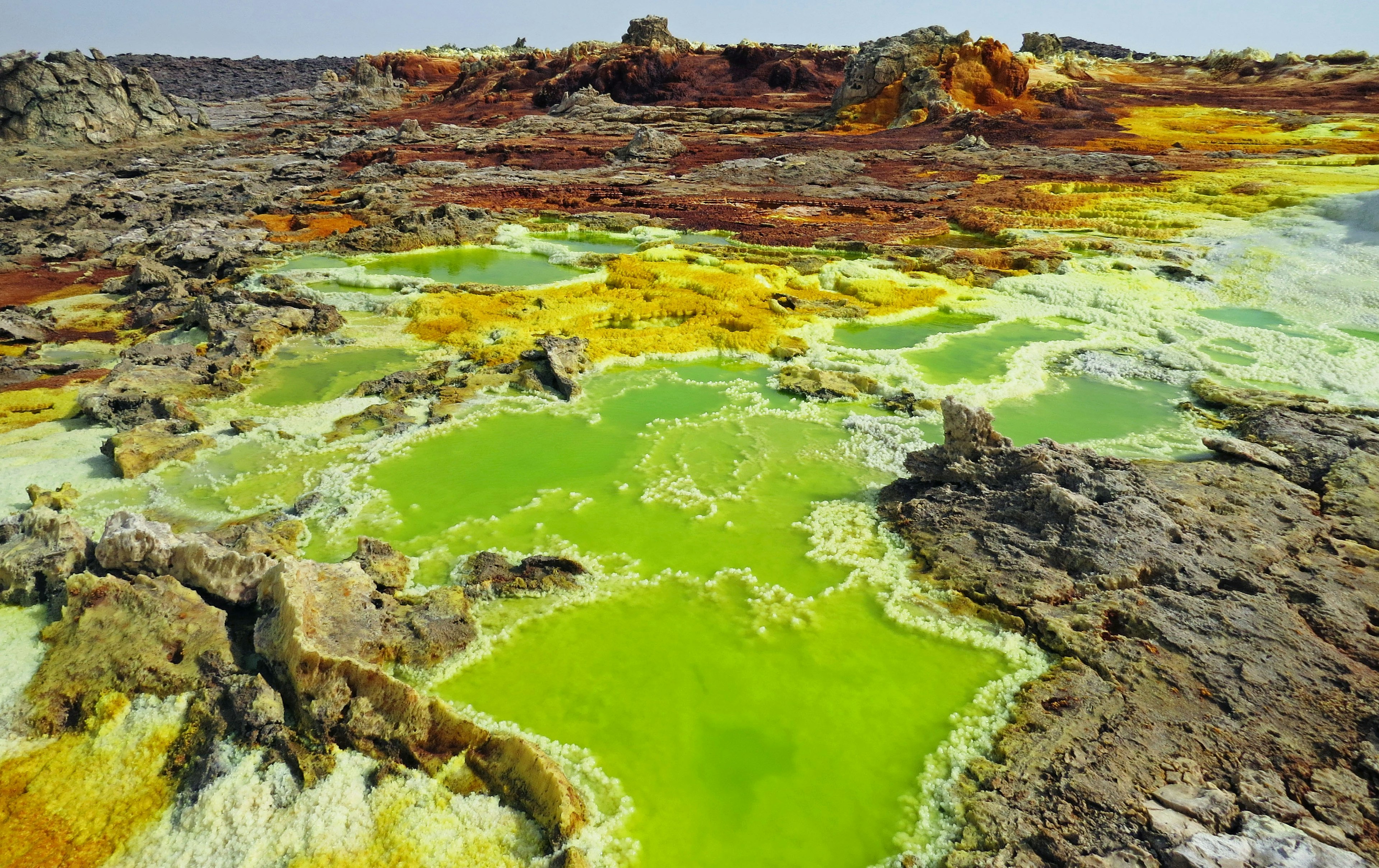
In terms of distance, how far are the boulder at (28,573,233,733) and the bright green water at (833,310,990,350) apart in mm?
11237

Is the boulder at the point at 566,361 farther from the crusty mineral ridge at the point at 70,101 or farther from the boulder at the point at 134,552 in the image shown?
the crusty mineral ridge at the point at 70,101

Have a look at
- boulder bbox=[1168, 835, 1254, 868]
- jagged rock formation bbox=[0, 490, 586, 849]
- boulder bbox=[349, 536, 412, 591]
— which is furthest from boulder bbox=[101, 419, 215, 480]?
boulder bbox=[1168, 835, 1254, 868]

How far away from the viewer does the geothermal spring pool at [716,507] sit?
4.89 m

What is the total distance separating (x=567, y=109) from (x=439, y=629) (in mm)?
60174

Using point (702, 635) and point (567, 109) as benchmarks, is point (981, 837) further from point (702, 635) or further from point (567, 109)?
point (567, 109)

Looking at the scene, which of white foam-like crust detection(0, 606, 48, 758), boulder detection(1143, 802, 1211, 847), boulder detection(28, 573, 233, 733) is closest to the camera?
boulder detection(1143, 802, 1211, 847)

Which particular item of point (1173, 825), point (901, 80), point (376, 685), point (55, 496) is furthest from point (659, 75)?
point (1173, 825)

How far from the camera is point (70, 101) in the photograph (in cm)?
4244

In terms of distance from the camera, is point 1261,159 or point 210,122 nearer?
point 1261,159

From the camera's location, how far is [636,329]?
583 inches

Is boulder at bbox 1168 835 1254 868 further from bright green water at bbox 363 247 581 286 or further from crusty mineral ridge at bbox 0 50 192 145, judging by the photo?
crusty mineral ridge at bbox 0 50 192 145

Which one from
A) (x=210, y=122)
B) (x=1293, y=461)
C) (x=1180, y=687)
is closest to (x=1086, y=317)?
(x=1293, y=461)

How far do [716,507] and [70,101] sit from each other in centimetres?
5462

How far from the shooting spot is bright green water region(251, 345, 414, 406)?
1159 centimetres
